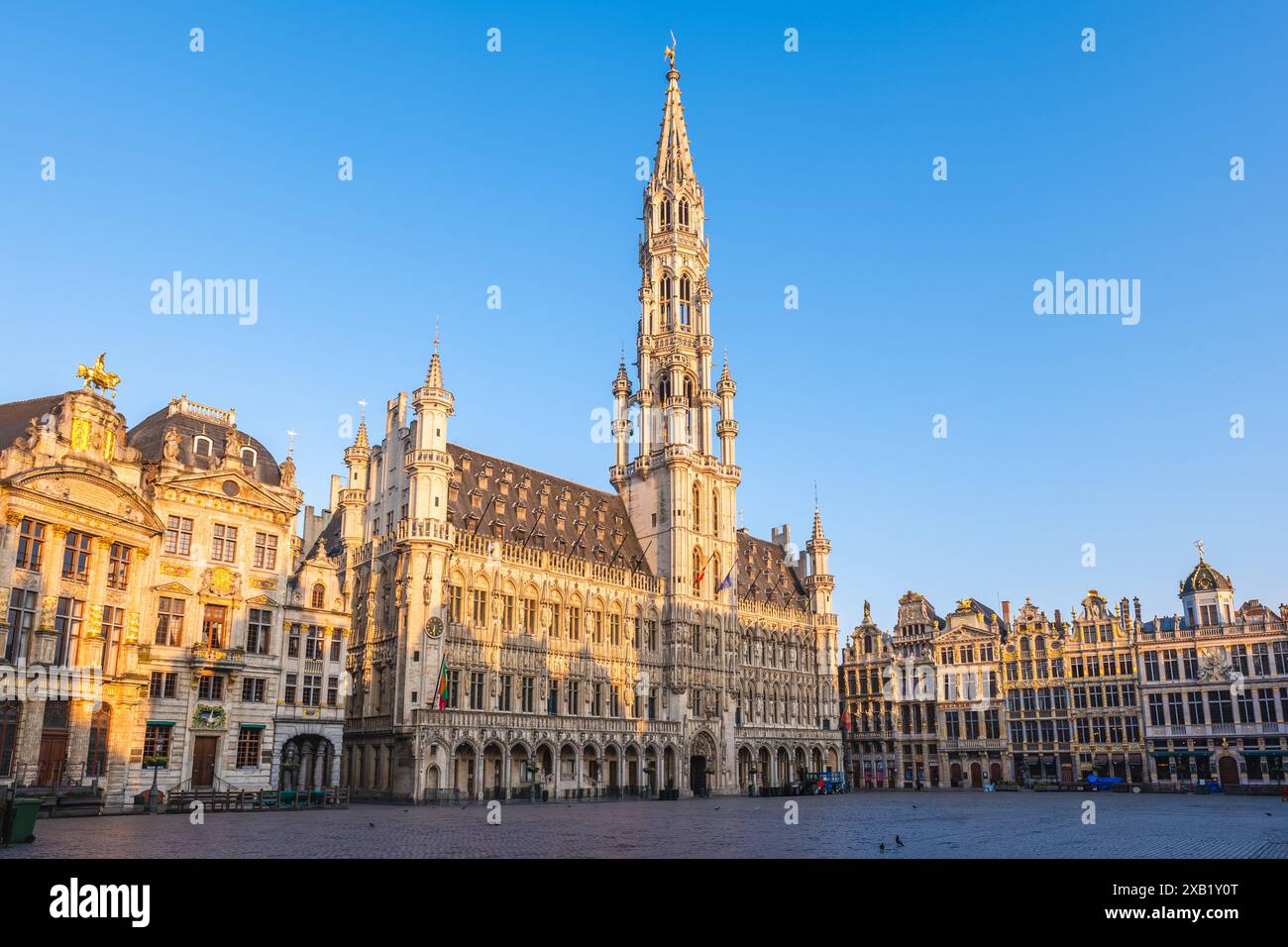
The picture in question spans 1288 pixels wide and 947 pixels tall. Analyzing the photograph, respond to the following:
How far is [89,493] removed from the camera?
4241cm

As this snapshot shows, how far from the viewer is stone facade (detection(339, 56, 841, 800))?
59.4 m

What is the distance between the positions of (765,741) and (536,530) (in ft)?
93.1

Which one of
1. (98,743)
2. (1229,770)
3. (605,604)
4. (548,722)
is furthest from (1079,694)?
(98,743)

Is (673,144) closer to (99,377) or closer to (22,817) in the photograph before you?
(99,377)

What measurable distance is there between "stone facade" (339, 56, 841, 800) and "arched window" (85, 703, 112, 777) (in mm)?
13941

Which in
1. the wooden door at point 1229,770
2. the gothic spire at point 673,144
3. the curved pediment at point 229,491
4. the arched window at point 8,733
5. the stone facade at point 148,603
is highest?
the gothic spire at point 673,144

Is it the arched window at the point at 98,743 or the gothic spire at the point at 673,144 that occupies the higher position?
the gothic spire at the point at 673,144

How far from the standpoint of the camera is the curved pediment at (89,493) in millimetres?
39688

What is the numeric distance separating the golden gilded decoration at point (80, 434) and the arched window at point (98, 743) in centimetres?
1126

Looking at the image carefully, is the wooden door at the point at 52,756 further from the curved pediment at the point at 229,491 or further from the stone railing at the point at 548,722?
the stone railing at the point at 548,722

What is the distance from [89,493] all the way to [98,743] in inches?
423

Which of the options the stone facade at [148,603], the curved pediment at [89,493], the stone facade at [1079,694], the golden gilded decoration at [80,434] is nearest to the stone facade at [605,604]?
the stone facade at [148,603]
